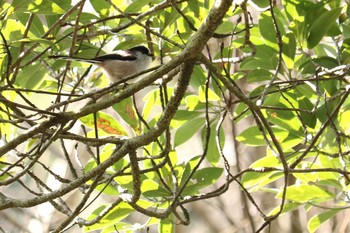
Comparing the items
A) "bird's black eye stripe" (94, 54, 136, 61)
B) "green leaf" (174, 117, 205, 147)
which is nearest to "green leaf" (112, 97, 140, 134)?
"green leaf" (174, 117, 205, 147)

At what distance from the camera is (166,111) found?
4.46 feet

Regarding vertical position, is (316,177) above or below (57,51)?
below

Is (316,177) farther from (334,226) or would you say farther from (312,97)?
(334,226)

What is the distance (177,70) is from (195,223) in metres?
2.86

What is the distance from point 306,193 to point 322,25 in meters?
0.48

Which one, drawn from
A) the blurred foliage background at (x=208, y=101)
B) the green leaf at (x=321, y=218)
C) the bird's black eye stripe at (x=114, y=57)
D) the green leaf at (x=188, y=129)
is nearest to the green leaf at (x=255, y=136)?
the blurred foliage background at (x=208, y=101)

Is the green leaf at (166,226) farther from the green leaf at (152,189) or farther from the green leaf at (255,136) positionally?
the green leaf at (255,136)

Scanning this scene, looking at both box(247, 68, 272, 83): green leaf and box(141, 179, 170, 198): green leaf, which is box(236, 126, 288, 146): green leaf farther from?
box(141, 179, 170, 198): green leaf

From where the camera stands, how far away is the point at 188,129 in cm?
194

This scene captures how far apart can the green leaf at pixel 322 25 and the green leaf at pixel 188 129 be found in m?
0.40

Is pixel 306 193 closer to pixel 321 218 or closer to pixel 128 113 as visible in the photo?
pixel 321 218

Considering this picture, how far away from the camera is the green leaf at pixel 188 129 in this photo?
6.36 feet

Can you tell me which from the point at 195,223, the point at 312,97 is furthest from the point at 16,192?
the point at 312,97

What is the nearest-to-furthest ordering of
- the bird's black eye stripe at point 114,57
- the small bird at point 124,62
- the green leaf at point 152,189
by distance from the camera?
the green leaf at point 152,189, the bird's black eye stripe at point 114,57, the small bird at point 124,62
